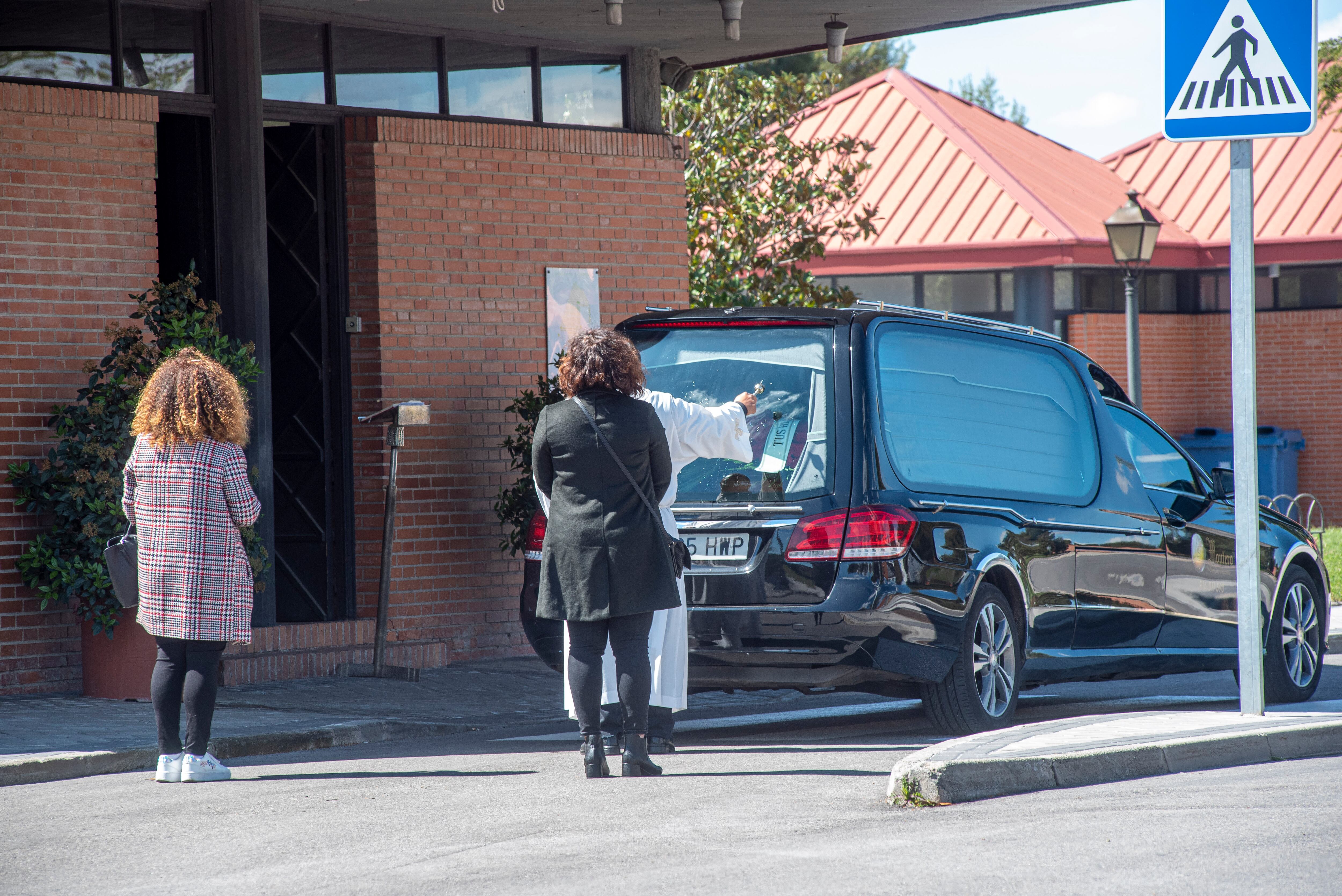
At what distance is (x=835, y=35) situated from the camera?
41.4ft

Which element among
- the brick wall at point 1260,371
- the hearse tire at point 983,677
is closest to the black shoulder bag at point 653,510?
the hearse tire at point 983,677

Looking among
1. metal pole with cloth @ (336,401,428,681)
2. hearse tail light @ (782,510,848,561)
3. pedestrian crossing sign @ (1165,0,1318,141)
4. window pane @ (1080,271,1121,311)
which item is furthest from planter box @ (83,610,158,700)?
window pane @ (1080,271,1121,311)

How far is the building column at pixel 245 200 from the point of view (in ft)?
34.0

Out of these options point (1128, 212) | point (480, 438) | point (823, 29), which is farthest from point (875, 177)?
point (480, 438)

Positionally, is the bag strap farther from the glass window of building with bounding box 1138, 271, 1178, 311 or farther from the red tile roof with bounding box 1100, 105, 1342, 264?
the glass window of building with bounding box 1138, 271, 1178, 311

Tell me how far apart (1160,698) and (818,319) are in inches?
138

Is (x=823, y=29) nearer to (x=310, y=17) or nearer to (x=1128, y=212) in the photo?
(x=310, y=17)

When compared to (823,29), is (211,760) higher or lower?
lower

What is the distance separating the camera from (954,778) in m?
6.30

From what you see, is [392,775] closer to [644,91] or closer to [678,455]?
[678,455]

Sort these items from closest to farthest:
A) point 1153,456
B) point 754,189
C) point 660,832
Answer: point 660,832 < point 1153,456 < point 754,189

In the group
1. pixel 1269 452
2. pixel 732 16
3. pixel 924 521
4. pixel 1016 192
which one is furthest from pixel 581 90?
pixel 1269 452

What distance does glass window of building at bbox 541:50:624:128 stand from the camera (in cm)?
1256

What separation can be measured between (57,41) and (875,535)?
554cm
